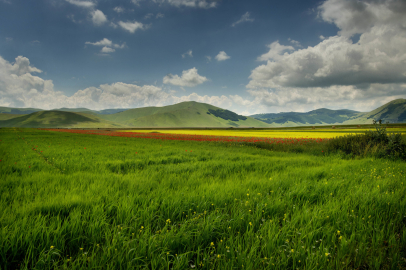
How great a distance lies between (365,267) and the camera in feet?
7.63

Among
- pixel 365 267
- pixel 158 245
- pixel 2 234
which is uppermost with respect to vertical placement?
pixel 2 234

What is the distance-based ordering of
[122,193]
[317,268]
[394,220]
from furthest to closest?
[122,193] < [394,220] < [317,268]

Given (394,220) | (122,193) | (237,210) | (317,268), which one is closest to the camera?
(317,268)

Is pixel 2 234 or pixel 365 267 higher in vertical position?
pixel 2 234

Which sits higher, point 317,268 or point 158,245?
point 158,245

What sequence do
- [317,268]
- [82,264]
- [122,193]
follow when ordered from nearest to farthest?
[82,264]
[317,268]
[122,193]

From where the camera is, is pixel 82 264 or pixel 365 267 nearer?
pixel 82 264

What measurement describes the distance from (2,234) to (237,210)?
366 cm

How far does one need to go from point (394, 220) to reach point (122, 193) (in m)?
5.83

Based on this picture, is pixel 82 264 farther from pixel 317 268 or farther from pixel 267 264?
pixel 317 268

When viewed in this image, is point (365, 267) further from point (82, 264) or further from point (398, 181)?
point (398, 181)

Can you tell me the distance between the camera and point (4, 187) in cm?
463

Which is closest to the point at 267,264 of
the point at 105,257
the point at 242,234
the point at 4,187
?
the point at 242,234

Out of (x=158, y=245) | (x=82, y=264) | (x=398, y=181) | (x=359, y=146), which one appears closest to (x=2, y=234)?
(x=82, y=264)
